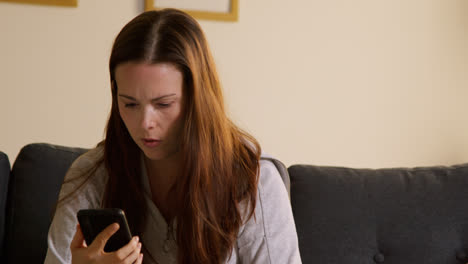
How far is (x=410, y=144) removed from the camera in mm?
2650

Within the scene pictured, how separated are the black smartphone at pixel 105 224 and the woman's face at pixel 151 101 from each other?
0.18 m

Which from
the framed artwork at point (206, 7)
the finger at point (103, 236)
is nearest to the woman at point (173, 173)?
the finger at point (103, 236)

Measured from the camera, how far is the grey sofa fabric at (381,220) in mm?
1701

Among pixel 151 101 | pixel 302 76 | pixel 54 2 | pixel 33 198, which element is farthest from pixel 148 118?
pixel 302 76

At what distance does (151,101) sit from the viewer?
130 cm

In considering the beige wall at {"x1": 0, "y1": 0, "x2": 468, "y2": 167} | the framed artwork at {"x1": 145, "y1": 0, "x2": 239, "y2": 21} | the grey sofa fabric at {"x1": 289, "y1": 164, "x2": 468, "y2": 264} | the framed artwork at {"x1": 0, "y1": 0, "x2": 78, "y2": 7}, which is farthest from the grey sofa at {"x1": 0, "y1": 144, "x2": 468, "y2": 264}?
the framed artwork at {"x1": 145, "y1": 0, "x2": 239, "y2": 21}

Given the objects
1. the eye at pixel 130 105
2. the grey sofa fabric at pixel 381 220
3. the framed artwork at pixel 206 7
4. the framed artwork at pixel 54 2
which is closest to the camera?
the eye at pixel 130 105

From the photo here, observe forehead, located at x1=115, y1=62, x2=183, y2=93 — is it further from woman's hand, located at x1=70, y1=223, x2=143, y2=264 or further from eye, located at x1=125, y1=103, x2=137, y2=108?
woman's hand, located at x1=70, y1=223, x2=143, y2=264

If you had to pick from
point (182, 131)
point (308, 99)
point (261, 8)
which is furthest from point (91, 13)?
point (182, 131)

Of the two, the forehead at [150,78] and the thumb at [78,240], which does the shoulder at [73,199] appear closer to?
the thumb at [78,240]

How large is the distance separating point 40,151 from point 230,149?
0.70 m

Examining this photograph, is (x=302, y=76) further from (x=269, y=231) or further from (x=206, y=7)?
(x=269, y=231)

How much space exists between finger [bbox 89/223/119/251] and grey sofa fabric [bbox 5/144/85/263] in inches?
22.7

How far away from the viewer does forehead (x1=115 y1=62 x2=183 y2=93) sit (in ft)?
4.25
